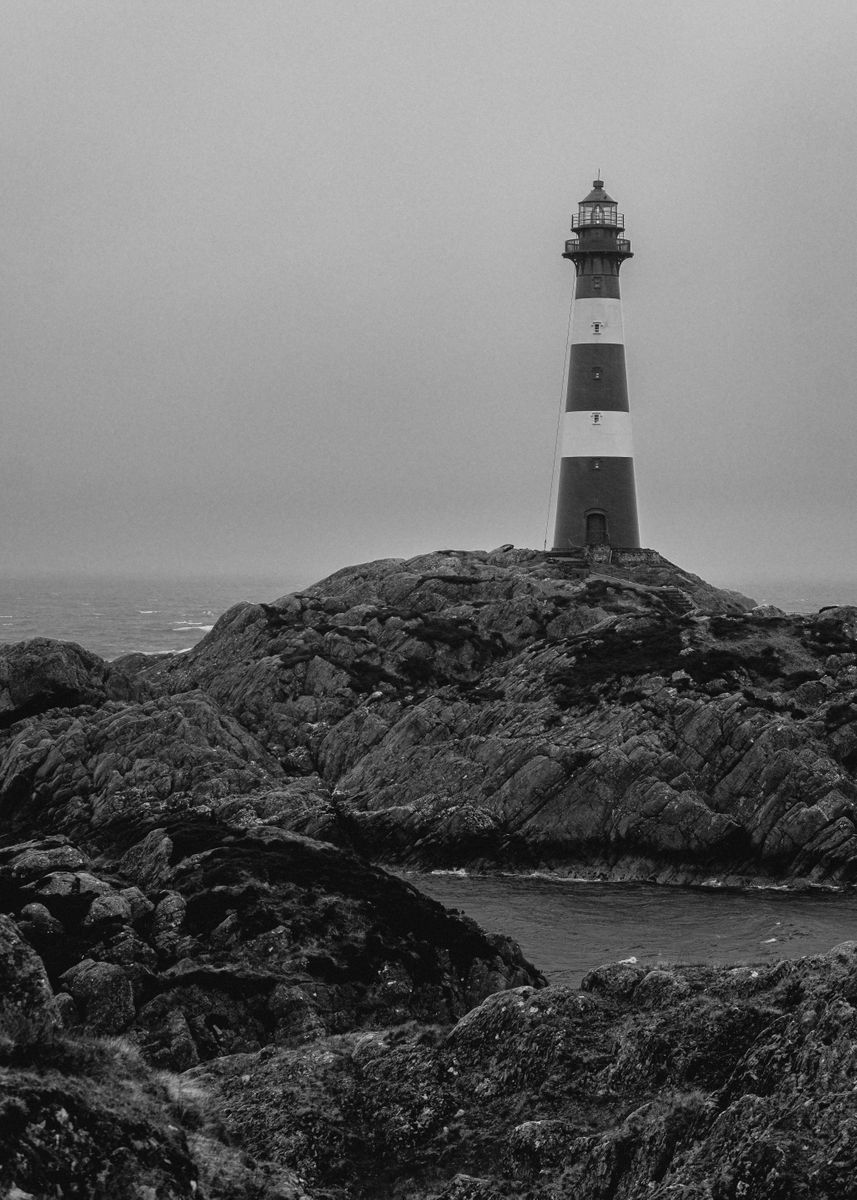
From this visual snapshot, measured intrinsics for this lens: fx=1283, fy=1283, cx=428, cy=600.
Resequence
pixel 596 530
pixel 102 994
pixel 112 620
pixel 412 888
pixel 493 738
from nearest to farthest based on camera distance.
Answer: pixel 102 994
pixel 412 888
pixel 493 738
pixel 596 530
pixel 112 620

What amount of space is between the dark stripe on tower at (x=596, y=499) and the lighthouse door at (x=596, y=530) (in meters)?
0.05

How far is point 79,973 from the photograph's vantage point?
2027 centimetres

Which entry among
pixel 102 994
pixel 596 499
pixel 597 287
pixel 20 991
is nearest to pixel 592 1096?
pixel 20 991

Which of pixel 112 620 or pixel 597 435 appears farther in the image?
pixel 112 620

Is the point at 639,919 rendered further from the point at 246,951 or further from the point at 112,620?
the point at 112,620

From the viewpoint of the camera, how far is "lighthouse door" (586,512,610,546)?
216 feet

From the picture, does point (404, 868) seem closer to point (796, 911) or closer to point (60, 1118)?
point (796, 911)

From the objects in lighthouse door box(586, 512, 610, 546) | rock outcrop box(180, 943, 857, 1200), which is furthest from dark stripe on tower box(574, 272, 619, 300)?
rock outcrop box(180, 943, 857, 1200)

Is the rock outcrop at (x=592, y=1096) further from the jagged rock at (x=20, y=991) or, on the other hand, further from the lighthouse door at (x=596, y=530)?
the lighthouse door at (x=596, y=530)

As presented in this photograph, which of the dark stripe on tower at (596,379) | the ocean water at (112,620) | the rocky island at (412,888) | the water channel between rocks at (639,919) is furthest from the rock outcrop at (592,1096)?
the ocean water at (112,620)

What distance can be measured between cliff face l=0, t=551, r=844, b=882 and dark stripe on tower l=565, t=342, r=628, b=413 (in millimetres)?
13379

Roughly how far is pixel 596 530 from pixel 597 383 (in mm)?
7453

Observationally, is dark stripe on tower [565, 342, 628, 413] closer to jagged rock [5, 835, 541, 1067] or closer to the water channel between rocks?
the water channel between rocks

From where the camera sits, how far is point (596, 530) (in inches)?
2594
